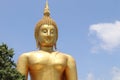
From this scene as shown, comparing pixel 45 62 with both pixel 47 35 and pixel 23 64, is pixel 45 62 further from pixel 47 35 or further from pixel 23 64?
pixel 47 35

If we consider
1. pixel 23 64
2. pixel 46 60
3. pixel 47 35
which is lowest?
pixel 23 64

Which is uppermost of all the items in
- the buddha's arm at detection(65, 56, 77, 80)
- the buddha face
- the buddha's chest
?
the buddha face

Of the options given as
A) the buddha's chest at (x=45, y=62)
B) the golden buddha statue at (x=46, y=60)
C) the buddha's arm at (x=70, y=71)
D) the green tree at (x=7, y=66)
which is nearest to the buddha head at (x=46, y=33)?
the golden buddha statue at (x=46, y=60)

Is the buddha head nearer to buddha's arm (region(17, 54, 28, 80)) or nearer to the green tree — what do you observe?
buddha's arm (region(17, 54, 28, 80))

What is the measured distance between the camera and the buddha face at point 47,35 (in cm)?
1650

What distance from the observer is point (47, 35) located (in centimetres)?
1644

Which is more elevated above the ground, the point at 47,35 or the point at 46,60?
the point at 47,35

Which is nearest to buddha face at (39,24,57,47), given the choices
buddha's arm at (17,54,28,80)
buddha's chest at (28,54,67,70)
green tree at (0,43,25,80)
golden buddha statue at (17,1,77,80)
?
golden buddha statue at (17,1,77,80)

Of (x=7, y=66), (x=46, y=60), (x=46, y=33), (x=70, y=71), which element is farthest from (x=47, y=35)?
(x=7, y=66)

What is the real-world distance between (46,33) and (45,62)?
1340 mm

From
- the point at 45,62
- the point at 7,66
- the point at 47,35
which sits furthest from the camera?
the point at 47,35

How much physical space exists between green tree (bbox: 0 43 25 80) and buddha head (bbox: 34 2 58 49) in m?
4.41

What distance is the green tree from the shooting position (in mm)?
11758

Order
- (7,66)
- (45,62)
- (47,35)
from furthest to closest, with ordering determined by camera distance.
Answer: (47,35)
(45,62)
(7,66)
